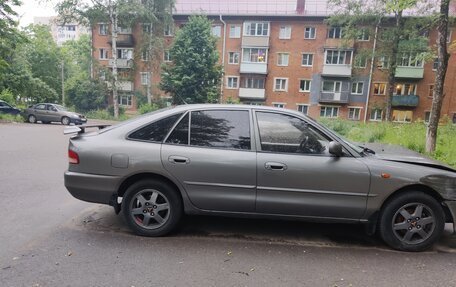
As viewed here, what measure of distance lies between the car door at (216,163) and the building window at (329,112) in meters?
33.9

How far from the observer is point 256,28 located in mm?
36344

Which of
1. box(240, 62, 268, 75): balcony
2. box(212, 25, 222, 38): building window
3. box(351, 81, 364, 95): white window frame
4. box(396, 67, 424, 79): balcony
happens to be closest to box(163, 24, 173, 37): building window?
box(212, 25, 222, 38): building window

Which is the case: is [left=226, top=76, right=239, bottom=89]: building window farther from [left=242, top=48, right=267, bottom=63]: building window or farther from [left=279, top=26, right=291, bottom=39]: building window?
[left=279, top=26, right=291, bottom=39]: building window

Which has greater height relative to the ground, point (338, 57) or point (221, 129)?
point (338, 57)

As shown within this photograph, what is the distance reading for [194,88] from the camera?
30.0 metres

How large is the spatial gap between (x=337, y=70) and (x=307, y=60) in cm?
349

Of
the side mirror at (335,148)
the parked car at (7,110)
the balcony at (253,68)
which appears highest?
the balcony at (253,68)

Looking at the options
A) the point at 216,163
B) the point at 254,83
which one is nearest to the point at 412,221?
the point at 216,163

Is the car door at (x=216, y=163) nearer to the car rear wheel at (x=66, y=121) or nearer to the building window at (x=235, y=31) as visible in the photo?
the car rear wheel at (x=66, y=121)

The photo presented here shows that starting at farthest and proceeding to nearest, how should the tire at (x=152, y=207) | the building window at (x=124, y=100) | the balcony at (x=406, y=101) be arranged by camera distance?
1. the building window at (x=124, y=100)
2. the balcony at (x=406, y=101)
3. the tire at (x=152, y=207)

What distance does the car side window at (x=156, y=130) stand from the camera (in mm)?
4055

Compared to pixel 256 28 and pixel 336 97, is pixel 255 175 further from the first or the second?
pixel 256 28

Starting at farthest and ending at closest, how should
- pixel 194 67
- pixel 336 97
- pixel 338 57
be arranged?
1. pixel 336 97
2. pixel 338 57
3. pixel 194 67

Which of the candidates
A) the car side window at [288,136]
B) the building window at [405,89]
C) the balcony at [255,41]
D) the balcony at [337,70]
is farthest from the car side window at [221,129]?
the building window at [405,89]
